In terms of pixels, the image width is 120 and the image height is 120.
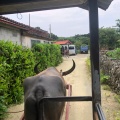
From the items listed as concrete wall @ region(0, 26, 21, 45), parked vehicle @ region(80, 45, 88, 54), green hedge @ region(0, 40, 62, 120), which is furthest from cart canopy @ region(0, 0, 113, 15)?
parked vehicle @ region(80, 45, 88, 54)

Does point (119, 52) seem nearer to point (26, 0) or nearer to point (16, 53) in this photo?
point (16, 53)

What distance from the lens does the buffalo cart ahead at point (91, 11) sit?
2742 millimetres

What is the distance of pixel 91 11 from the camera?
2.74 meters

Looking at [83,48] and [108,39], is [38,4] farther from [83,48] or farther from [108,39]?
[83,48]

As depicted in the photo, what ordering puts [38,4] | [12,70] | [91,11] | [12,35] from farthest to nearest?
[12,35]
[12,70]
[38,4]
[91,11]

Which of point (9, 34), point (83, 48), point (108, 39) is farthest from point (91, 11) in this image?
point (83, 48)

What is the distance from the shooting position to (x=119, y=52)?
43.0 feet

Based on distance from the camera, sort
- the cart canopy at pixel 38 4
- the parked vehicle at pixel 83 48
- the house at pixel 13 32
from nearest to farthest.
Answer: the cart canopy at pixel 38 4 < the house at pixel 13 32 < the parked vehicle at pixel 83 48

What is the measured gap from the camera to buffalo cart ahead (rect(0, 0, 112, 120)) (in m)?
2.74

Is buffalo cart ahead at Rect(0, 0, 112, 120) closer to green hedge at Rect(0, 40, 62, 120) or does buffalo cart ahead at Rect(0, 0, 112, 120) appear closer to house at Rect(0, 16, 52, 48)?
green hedge at Rect(0, 40, 62, 120)

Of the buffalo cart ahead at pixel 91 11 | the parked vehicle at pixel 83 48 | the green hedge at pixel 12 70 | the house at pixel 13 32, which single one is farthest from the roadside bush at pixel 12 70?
the parked vehicle at pixel 83 48

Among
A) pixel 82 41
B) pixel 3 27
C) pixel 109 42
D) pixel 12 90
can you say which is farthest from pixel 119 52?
pixel 82 41

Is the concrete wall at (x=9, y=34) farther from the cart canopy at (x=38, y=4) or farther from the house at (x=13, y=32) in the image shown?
the cart canopy at (x=38, y=4)

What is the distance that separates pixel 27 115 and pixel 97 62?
1264 millimetres
